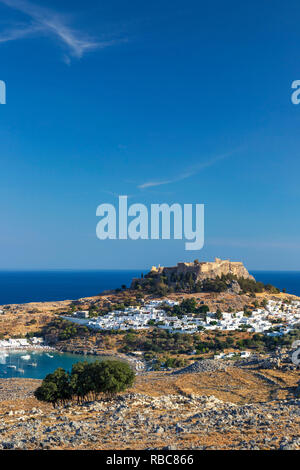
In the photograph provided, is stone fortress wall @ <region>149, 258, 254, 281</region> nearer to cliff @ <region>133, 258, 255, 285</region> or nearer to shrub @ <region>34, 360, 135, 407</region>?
cliff @ <region>133, 258, 255, 285</region>

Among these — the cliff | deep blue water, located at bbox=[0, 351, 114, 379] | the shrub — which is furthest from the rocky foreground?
the cliff

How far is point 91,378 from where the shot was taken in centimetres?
2027

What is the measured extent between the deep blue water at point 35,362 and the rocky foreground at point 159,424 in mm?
18979

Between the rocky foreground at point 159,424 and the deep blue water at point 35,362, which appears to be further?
the deep blue water at point 35,362

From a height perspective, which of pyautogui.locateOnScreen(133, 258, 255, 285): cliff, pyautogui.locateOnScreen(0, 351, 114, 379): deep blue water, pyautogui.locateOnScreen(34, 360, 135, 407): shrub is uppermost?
pyautogui.locateOnScreen(133, 258, 255, 285): cliff

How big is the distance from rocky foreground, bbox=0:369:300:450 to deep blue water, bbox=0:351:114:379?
19.0 meters

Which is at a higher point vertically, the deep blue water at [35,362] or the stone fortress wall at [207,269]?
the stone fortress wall at [207,269]

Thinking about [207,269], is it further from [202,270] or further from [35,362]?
[35,362]

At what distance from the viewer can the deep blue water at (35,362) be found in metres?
41.1

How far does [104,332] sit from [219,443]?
149ft

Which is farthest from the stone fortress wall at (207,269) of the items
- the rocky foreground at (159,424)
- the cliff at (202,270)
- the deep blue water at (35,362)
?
the rocky foreground at (159,424)

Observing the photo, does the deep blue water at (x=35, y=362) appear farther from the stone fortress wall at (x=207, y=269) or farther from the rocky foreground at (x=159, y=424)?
the stone fortress wall at (x=207, y=269)

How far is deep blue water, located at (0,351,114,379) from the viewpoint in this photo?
4109cm

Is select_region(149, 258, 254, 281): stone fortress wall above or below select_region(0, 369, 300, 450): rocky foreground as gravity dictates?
above
